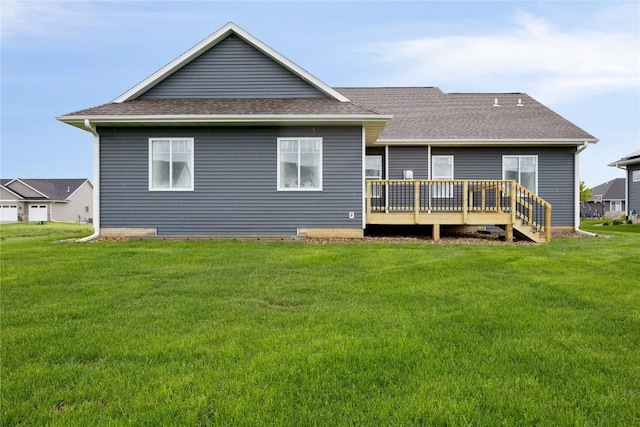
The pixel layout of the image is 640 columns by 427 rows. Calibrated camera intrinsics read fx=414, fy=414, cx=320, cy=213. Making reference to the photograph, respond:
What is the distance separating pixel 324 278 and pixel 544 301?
9.84 feet

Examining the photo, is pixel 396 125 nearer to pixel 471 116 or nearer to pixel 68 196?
pixel 471 116

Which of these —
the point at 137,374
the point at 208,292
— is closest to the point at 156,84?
the point at 208,292

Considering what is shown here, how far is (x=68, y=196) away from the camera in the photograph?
1922 inches

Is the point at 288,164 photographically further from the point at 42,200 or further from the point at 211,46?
the point at 42,200

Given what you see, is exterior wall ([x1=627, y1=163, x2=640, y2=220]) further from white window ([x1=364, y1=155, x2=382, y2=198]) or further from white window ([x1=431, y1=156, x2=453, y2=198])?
white window ([x1=364, y1=155, x2=382, y2=198])

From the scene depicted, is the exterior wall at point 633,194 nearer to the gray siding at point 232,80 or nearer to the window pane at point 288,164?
the gray siding at point 232,80

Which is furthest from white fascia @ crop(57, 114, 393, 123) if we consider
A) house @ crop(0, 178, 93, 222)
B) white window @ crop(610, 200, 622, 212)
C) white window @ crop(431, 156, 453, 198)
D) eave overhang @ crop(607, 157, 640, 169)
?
white window @ crop(610, 200, 622, 212)

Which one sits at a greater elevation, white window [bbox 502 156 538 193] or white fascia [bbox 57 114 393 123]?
white fascia [bbox 57 114 393 123]

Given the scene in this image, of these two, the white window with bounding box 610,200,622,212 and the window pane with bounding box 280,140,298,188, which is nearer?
the window pane with bounding box 280,140,298,188

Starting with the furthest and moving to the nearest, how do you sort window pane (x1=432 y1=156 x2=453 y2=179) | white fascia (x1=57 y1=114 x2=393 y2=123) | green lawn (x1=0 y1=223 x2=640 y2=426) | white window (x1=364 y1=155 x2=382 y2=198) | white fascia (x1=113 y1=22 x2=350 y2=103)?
white window (x1=364 y1=155 x2=382 y2=198) → window pane (x1=432 y1=156 x2=453 y2=179) → white fascia (x1=113 y1=22 x2=350 y2=103) → white fascia (x1=57 y1=114 x2=393 y2=123) → green lawn (x1=0 y1=223 x2=640 y2=426)

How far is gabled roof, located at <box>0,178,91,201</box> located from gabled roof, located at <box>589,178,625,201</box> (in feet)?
221

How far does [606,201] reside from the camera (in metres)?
54.8

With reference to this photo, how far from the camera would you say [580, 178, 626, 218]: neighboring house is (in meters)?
53.1

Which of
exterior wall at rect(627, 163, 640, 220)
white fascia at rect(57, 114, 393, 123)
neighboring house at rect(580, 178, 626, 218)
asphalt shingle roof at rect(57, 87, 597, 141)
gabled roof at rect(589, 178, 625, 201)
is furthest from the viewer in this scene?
gabled roof at rect(589, 178, 625, 201)
